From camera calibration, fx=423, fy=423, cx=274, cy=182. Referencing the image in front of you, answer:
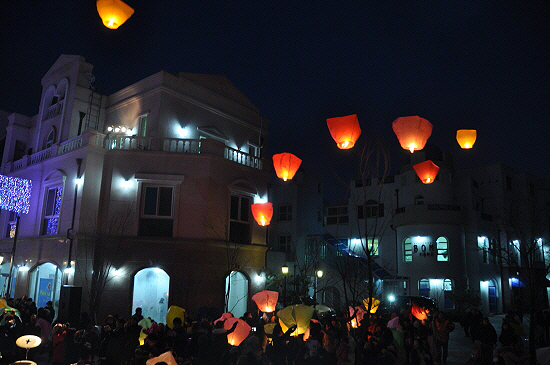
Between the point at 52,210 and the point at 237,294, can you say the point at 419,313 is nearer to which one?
the point at 237,294

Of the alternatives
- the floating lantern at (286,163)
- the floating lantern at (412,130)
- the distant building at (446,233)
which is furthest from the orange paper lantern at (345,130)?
the distant building at (446,233)

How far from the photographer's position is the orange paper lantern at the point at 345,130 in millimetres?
12234

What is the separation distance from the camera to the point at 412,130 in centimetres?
1170

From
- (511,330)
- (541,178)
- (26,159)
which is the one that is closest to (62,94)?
(26,159)

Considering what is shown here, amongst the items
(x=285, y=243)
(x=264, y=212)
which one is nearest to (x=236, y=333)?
(x=264, y=212)

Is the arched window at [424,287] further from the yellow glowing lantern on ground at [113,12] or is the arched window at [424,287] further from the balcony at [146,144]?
the yellow glowing lantern on ground at [113,12]

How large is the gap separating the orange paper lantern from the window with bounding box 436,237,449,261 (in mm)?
21476

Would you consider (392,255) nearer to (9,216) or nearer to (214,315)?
(214,315)

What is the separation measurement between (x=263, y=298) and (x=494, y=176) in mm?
28120

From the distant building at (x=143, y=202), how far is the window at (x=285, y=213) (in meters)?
12.2

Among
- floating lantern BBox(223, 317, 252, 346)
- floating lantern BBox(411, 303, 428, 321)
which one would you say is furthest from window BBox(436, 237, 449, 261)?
floating lantern BBox(223, 317, 252, 346)

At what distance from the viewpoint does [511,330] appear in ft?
40.3

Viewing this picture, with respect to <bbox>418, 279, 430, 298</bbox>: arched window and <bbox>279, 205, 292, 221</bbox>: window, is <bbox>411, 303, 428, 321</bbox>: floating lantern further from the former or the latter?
<bbox>279, 205, 292, 221</bbox>: window

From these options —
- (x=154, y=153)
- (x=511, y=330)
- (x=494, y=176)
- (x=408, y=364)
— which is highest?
(x=494, y=176)
